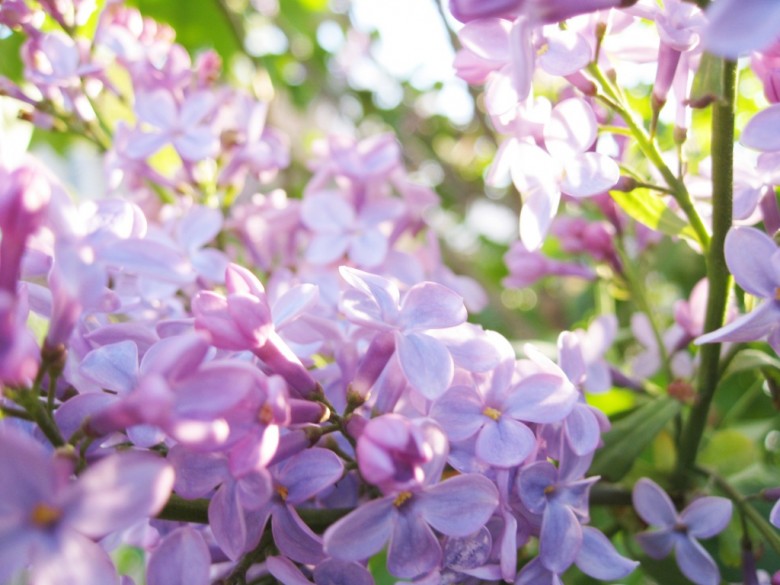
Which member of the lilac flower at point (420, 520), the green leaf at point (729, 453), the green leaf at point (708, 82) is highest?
the green leaf at point (708, 82)

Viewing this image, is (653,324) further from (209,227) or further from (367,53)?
(367,53)

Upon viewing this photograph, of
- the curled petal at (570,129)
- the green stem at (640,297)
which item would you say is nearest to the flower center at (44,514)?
the curled petal at (570,129)

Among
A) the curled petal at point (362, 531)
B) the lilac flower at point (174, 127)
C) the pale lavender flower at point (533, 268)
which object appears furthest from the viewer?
the pale lavender flower at point (533, 268)

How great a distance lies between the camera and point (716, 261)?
0.52 meters

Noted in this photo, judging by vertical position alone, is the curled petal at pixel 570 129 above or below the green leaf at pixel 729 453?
above

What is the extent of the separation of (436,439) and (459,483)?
4 centimetres

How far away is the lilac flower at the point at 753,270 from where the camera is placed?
0.44 m

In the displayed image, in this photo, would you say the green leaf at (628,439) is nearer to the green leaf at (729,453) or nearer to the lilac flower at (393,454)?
the green leaf at (729,453)

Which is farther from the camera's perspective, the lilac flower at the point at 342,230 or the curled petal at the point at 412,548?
the lilac flower at the point at 342,230

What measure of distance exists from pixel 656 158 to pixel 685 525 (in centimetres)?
26

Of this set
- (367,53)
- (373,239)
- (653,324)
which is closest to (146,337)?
(373,239)

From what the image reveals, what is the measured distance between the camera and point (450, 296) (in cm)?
48

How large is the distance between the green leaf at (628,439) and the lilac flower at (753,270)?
192mm

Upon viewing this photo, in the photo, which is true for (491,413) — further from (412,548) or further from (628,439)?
(628,439)
